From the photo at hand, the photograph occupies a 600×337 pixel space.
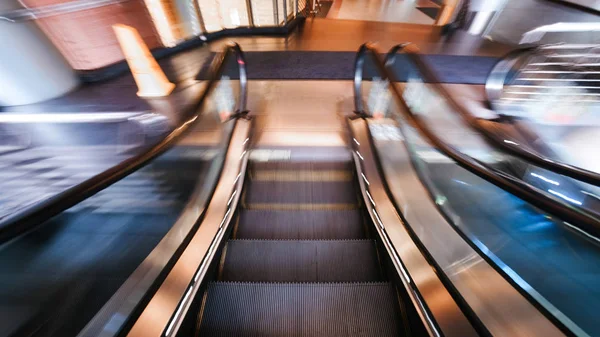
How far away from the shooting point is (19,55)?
390 cm

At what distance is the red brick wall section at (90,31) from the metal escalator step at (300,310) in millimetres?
5369

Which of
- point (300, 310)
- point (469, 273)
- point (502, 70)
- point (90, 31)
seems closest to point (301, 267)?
point (300, 310)

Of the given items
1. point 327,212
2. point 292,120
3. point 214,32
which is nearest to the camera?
point 327,212

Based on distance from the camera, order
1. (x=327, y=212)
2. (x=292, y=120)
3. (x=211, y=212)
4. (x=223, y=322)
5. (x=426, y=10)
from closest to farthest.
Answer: (x=223, y=322) < (x=211, y=212) < (x=327, y=212) < (x=292, y=120) < (x=426, y=10)

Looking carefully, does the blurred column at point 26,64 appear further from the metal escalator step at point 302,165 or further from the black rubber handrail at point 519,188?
the black rubber handrail at point 519,188

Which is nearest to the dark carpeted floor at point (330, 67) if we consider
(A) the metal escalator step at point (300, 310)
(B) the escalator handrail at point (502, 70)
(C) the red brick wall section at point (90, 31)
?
(B) the escalator handrail at point (502, 70)

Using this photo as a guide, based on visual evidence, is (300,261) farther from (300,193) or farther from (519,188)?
(519,188)

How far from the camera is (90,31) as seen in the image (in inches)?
187

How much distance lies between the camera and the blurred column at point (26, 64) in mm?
3789

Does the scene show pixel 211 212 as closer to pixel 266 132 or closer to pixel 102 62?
pixel 266 132

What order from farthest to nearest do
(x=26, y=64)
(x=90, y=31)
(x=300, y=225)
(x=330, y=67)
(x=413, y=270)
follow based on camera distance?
1. (x=330, y=67)
2. (x=90, y=31)
3. (x=26, y=64)
4. (x=300, y=225)
5. (x=413, y=270)

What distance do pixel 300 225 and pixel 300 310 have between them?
0.88 meters

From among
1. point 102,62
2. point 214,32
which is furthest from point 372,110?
point 214,32

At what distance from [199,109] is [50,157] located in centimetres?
253
